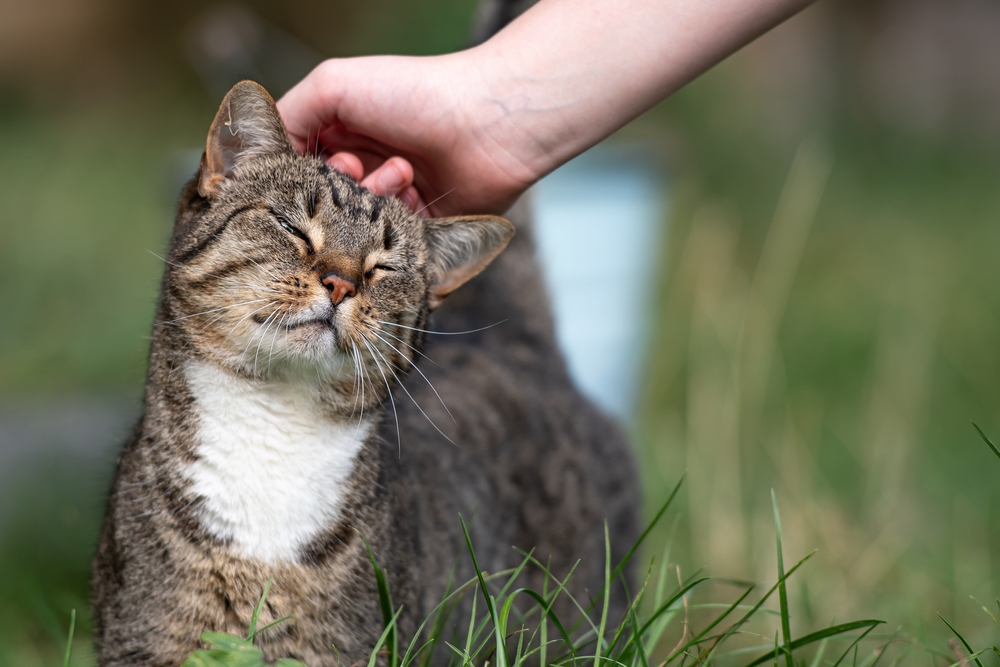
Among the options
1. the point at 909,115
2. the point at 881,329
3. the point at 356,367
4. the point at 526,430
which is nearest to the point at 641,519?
the point at 526,430

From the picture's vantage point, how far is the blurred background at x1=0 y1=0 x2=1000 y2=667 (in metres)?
3.40

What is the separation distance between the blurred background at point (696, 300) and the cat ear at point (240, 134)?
1.82 feet

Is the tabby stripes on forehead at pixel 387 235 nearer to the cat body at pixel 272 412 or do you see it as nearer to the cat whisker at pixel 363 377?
the cat body at pixel 272 412

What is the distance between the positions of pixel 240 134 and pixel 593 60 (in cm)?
83

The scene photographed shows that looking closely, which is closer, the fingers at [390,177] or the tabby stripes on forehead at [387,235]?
the tabby stripes on forehead at [387,235]

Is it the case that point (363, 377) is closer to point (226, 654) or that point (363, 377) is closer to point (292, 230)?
point (292, 230)

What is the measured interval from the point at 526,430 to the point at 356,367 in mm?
1218

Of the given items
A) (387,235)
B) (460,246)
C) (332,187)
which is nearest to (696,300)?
(460,246)

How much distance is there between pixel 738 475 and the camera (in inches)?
156

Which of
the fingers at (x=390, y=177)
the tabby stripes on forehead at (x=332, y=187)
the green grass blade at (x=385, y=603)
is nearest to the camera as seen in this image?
the green grass blade at (x=385, y=603)

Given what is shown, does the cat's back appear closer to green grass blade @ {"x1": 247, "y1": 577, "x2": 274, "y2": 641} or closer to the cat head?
the cat head

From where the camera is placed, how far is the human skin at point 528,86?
2053 mm

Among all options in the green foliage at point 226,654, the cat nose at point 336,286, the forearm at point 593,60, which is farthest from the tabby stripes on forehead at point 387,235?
the green foliage at point 226,654

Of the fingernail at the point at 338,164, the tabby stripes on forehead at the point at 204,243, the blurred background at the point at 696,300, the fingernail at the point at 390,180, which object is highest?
the fingernail at the point at 338,164
